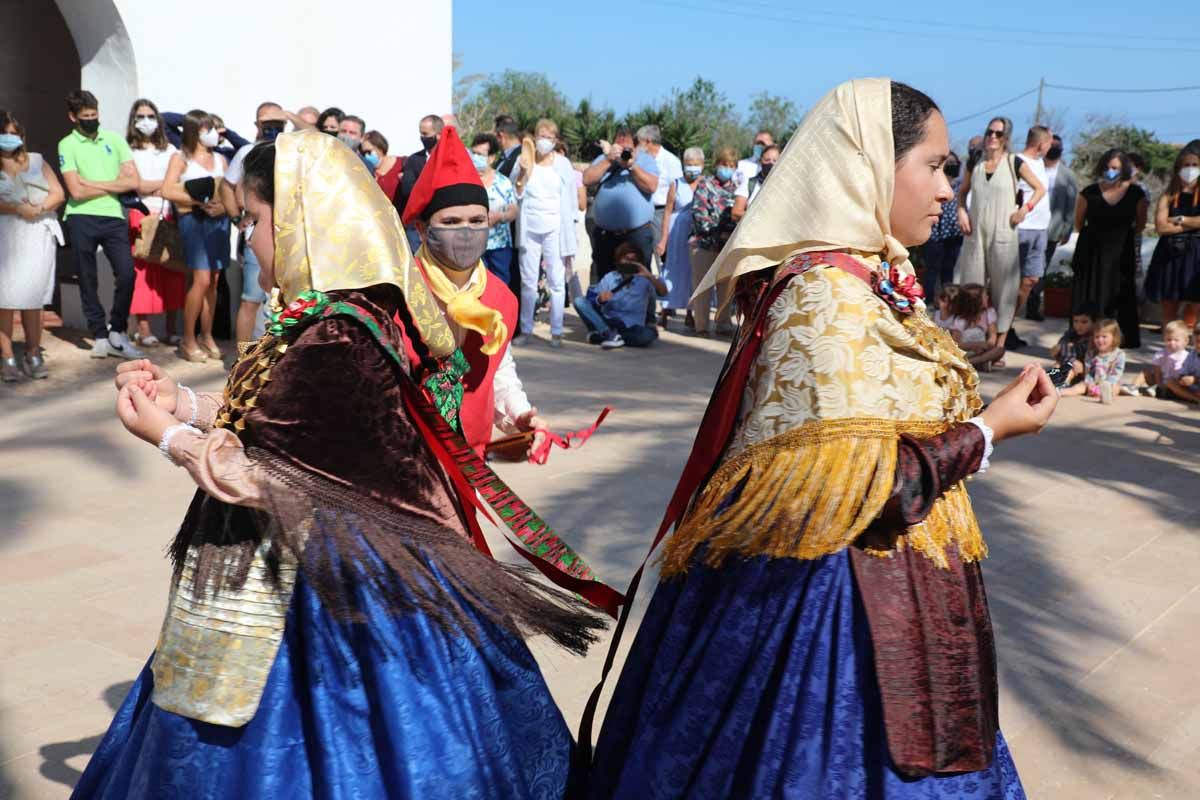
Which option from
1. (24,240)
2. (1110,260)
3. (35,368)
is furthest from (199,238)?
(1110,260)

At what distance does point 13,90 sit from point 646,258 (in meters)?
5.67

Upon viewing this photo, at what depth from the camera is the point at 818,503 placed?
2.22m

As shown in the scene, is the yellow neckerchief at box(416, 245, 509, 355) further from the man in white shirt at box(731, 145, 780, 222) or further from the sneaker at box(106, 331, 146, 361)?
the man in white shirt at box(731, 145, 780, 222)

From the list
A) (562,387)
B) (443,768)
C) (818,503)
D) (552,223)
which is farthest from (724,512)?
(552,223)

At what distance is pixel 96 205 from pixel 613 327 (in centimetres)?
410

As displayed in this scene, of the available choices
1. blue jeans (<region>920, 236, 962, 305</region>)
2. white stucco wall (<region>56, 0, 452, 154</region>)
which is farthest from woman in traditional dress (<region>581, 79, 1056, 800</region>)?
blue jeans (<region>920, 236, 962, 305</region>)

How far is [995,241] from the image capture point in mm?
9758

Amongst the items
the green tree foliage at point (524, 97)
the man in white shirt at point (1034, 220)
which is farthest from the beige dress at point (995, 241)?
the green tree foliage at point (524, 97)

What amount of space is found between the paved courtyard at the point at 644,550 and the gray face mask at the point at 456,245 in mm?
1092

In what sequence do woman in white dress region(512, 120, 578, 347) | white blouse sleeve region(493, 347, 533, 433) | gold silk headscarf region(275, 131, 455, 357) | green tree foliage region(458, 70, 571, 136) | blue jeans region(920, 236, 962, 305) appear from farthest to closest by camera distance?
green tree foliage region(458, 70, 571, 136) < blue jeans region(920, 236, 962, 305) < woman in white dress region(512, 120, 578, 347) < white blouse sleeve region(493, 347, 533, 433) < gold silk headscarf region(275, 131, 455, 357)

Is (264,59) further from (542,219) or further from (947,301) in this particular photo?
(947,301)

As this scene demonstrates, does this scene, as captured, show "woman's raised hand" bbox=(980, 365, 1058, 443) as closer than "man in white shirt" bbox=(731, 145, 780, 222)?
Yes

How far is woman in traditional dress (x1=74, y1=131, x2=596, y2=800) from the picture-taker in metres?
2.29

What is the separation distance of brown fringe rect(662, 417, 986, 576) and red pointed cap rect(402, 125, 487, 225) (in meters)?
1.24
